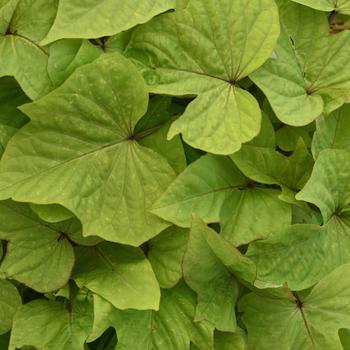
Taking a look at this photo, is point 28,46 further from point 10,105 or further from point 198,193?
point 198,193

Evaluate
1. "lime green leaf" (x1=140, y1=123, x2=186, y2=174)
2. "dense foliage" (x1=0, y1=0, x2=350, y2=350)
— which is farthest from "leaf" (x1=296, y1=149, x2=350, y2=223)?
"lime green leaf" (x1=140, y1=123, x2=186, y2=174)

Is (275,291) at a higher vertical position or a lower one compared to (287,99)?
lower

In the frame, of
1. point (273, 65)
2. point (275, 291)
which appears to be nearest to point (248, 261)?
point (275, 291)

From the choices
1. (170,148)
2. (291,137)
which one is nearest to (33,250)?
(170,148)

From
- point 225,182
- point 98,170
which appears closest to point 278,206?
point 225,182

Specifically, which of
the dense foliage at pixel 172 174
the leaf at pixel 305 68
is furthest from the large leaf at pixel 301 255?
the leaf at pixel 305 68

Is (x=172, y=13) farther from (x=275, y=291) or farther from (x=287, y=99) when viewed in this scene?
(x=275, y=291)
